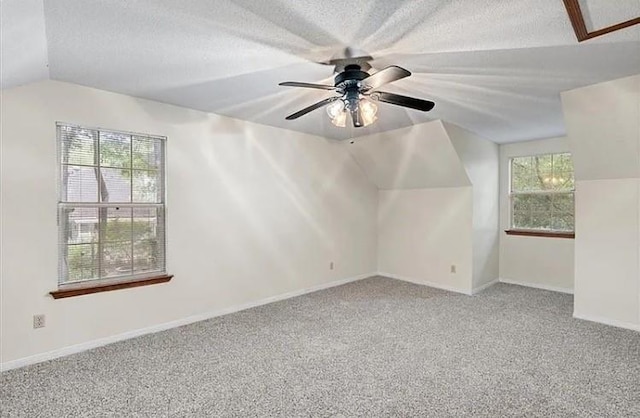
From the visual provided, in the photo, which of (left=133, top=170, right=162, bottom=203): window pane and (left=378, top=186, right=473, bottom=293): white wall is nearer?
(left=133, top=170, right=162, bottom=203): window pane

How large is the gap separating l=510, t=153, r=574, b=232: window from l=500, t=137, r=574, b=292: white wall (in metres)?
0.11

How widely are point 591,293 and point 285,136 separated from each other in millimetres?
3870

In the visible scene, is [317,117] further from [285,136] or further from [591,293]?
[591,293]

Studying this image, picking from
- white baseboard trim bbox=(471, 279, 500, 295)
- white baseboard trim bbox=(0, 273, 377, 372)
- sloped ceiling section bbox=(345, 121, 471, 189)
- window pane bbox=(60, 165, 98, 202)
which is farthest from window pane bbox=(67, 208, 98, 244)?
white baseboard trim bbox=(471, 279, 500, 295)

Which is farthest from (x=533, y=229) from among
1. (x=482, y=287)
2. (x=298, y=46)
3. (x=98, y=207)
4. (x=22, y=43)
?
(x=22, y=43)

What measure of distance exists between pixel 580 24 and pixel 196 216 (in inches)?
133

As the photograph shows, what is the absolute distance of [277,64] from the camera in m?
2.29

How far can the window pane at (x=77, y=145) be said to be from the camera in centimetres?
276

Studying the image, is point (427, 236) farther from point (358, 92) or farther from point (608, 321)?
point (358, 92)

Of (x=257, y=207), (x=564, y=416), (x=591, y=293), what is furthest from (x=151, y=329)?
(x=591, y=293)

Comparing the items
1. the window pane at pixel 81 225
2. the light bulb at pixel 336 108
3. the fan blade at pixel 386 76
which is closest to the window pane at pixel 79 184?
the window pane at pixel 81 225

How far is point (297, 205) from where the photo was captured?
14.6 feet

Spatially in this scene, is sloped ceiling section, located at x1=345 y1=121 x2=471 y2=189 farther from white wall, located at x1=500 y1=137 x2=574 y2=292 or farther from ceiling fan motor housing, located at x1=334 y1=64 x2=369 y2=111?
ceiling fan motor housing, located at x1=334 y1=64 x2=369 y2=111

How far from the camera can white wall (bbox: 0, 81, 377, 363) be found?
8.36 feet
